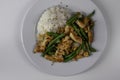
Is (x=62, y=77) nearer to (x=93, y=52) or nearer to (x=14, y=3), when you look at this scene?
(x=93, y=52)

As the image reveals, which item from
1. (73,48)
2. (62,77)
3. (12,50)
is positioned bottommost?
(62,77)

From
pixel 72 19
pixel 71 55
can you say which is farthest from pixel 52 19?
pixel 71 55

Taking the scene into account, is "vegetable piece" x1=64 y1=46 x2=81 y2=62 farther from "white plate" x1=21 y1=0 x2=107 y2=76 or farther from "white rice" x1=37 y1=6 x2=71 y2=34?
"white rice" x1=37 y1=6 x2=71 y2=34

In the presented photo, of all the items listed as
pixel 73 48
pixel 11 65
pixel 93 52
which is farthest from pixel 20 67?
pixel 93 52

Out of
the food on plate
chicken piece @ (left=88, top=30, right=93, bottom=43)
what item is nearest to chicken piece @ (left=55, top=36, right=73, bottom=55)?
the food on plate

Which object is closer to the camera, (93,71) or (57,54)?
(57,54)

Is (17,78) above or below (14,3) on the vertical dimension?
below
